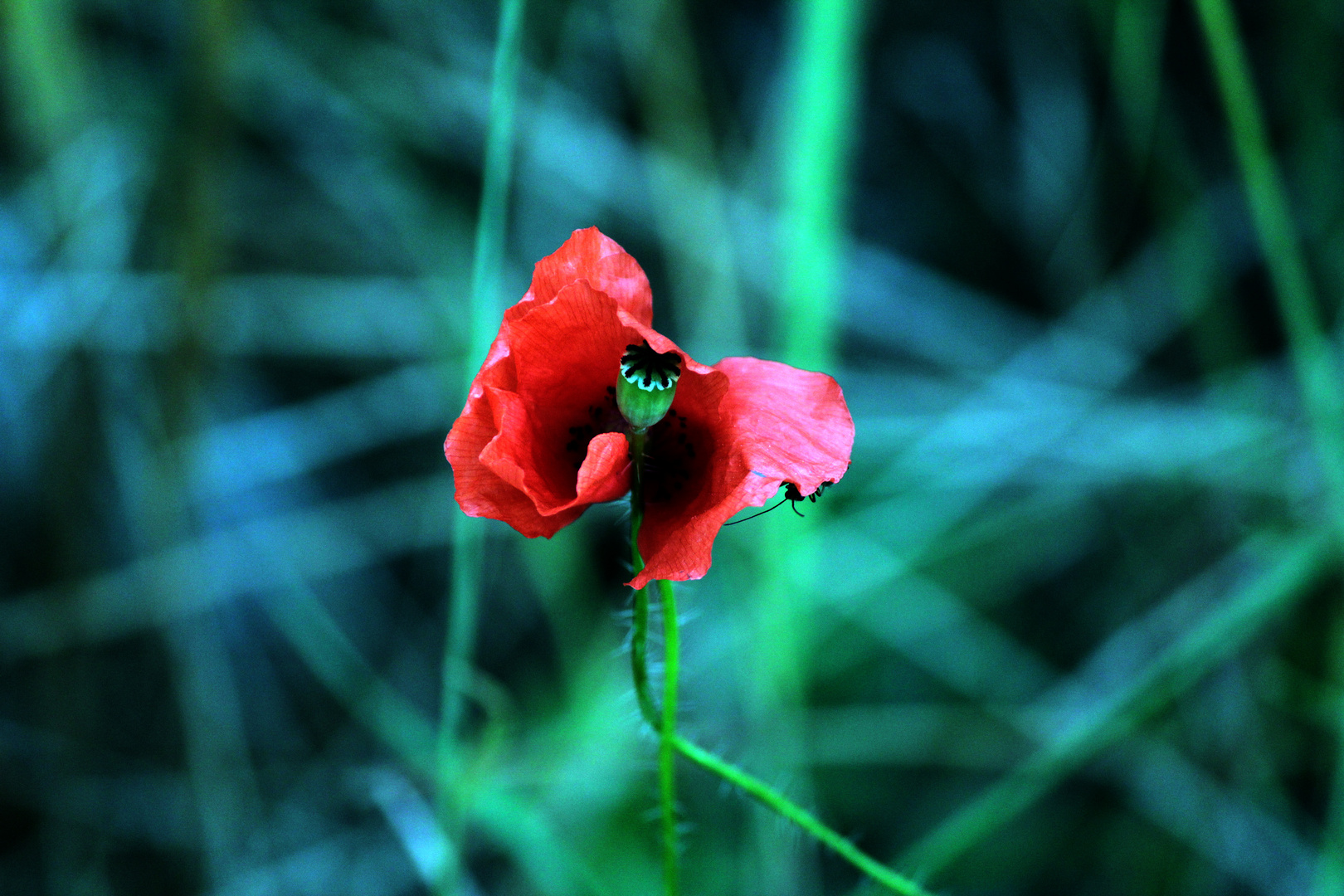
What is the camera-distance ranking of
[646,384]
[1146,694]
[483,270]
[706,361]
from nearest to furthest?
[646,384] < [483,270] < [1146,694] < [706,361]

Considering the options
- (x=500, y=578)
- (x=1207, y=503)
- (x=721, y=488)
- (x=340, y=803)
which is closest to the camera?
(x=721, y=488)

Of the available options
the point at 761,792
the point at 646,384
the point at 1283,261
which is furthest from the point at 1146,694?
the point at 646,384

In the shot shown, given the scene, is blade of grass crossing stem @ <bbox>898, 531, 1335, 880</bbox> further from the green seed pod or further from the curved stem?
the green seed pod

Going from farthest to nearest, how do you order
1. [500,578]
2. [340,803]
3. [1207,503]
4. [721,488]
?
[500,578] → [1207,503] → [340,803] → [721,488]

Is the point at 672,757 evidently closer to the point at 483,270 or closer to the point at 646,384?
the point at 646,384

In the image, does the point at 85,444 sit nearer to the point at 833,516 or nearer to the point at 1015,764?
the point at 833,516

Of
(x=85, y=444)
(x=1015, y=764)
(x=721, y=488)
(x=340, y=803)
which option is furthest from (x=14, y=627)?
(x=1015, y=764)

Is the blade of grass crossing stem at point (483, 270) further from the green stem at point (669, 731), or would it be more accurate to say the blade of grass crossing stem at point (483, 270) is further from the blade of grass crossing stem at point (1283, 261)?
the blade of grass crossing stem at point (1283, 261)
